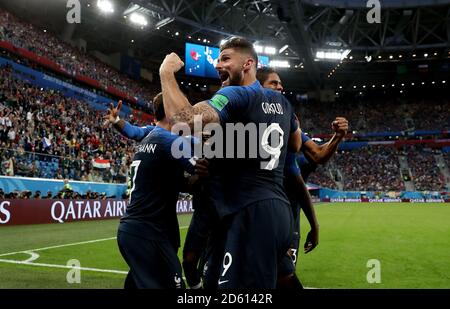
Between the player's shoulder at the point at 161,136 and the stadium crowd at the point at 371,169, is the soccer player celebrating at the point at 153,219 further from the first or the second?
the stadium crowd at the point at 371,169

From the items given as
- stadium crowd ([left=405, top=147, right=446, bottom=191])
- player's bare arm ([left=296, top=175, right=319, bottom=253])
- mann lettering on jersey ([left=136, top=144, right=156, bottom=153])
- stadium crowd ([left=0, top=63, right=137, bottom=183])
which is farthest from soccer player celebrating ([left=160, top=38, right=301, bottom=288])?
stadium crowd ([left=405, top=147, right=446, bottom=191])

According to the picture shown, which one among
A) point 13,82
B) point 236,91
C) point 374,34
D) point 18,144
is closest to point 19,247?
point 236,91

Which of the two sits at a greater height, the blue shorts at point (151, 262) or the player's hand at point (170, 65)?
the player's hand at point (170, 65)

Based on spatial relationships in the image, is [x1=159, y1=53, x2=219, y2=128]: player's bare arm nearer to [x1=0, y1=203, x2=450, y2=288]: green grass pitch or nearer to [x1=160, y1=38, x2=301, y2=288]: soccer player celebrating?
[x1=160, y1=38, x2=301, y2=288]: soccer player celebrating

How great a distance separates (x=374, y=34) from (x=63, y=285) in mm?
49903

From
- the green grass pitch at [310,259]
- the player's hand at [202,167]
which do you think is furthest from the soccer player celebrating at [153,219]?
the green grass pitch at [310,259]

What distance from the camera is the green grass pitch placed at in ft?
21.1

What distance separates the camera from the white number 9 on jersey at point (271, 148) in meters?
2.68

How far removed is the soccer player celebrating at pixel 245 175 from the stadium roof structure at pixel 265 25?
30.8 meters

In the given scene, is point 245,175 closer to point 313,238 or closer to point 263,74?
point 263,74

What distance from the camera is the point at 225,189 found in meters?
2.65

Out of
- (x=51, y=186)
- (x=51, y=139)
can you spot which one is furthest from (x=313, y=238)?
(x=51, y=139)
